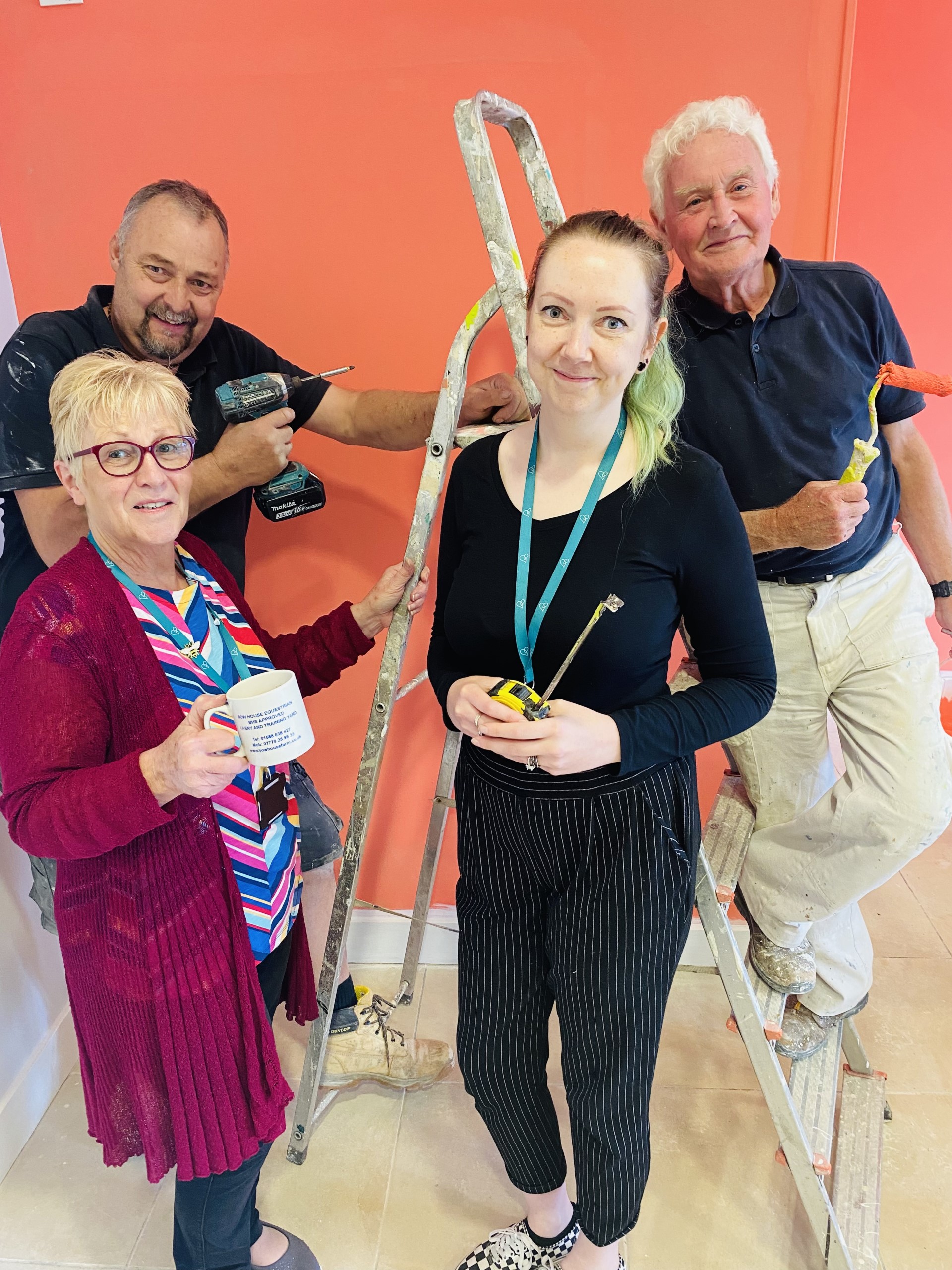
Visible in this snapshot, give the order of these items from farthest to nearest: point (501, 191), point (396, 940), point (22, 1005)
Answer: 1. point (396, 940)
2. point (22, 1005)
3. point (501, 191)

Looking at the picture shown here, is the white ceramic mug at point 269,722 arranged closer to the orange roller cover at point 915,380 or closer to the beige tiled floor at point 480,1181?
the orange roller cover at point 915,380

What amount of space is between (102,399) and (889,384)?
4.22 feet

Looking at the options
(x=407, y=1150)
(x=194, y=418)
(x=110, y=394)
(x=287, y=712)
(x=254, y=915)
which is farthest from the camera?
(x=407, y=1150)

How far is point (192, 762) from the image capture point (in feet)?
3.58

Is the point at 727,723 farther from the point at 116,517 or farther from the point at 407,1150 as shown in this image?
the point at 407,1150

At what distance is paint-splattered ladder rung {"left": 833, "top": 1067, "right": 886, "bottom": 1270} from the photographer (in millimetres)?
1592

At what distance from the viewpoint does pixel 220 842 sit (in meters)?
1.27

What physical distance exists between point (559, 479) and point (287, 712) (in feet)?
1.70

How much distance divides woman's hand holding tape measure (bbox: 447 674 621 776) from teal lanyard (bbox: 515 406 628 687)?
0.09 meters

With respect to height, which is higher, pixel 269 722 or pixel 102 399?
pixel 102 399

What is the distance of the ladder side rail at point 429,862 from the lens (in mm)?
1886

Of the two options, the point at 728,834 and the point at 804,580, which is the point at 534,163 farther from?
the point at 728,834

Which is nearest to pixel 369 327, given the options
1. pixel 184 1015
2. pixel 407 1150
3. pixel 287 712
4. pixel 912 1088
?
pixel 287 712

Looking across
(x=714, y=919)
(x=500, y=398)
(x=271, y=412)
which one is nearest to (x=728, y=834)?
(x=714, y=919)
